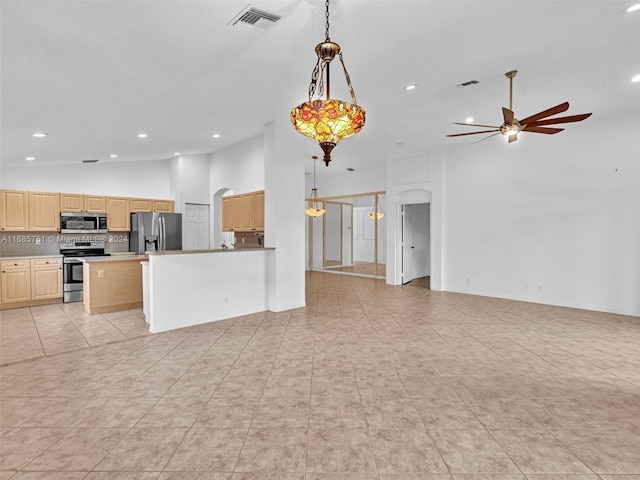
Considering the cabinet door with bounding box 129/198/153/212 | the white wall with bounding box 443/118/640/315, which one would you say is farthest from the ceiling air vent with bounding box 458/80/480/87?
the cabinet door with bounding box 129/198/153/212

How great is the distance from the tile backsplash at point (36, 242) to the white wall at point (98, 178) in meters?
0.88

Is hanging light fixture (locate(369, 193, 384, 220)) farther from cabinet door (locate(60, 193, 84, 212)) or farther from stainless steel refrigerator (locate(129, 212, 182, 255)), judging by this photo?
cabinet door (locate(60, 193, 84, 212))

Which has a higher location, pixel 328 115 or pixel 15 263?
pixel 328 115

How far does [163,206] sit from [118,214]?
0.91 m

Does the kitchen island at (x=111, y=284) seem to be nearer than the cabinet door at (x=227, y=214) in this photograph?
Yes

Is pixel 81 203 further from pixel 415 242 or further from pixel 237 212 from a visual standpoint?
pixel 415 242

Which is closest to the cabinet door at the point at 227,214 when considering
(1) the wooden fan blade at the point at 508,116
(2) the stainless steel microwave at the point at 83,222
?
(2) the stainless steel microwave at the point at 83,222

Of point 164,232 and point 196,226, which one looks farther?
point 196,226

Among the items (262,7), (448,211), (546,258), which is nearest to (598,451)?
(262,7)

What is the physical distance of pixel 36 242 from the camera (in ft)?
21.9

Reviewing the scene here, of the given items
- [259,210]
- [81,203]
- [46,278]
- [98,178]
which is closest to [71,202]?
[81,203]

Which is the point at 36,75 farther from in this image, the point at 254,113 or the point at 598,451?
the point at 598,451

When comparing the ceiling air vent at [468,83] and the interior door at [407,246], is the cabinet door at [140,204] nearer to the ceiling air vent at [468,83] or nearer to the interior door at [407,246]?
the interior door at [407,246]

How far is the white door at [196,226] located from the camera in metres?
→ 7.82
